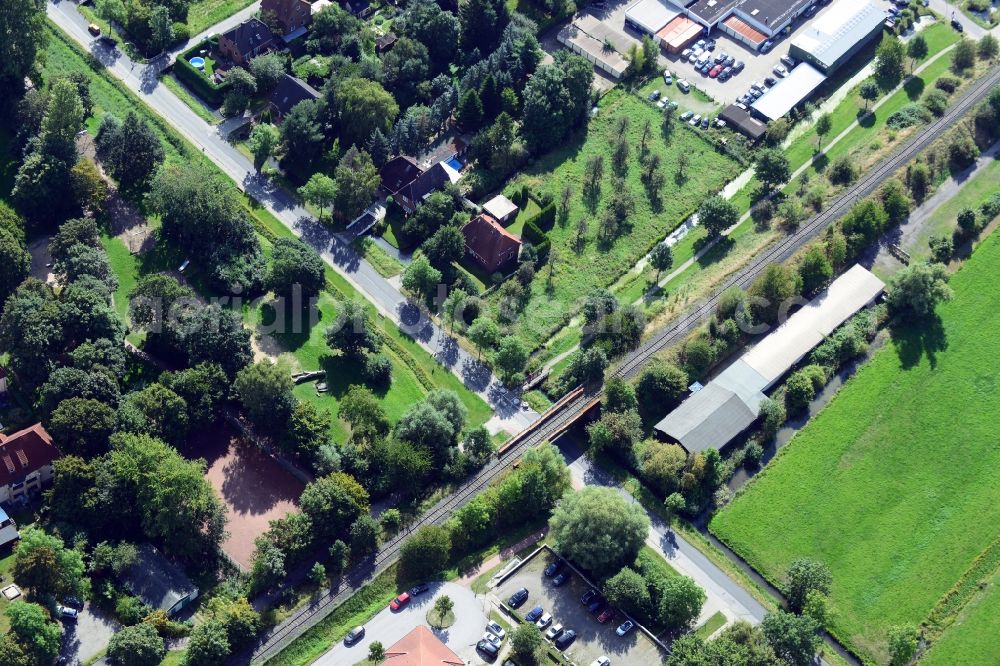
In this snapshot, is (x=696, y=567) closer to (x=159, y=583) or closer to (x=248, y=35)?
(x=159, y=583)

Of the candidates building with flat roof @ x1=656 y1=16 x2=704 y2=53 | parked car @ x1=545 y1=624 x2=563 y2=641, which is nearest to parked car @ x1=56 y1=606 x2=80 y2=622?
parked car @ x1=545 y1=624 x2=563 y2=641

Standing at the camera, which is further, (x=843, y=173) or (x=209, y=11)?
(x=209, y=11)

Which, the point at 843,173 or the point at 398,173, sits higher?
the point at 398,173

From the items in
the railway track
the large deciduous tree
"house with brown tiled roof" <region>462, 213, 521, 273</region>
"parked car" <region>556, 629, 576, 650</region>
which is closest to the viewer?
"parked car" <region>556, 629, 576, 650</region>

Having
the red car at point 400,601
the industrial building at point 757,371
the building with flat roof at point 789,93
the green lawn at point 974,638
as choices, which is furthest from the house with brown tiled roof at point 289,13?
A: the green lawn at point 974,638

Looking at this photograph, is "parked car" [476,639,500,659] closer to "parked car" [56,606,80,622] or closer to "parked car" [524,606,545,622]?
"parked car" [524,606,545,622]

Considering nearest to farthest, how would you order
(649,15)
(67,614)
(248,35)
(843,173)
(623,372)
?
(67,614) → (623,372) → (843,173) → (248,35) → (649,15)

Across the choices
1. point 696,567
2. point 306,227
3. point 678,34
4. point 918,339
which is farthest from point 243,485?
point 678,34

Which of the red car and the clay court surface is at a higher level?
the clay court surface
